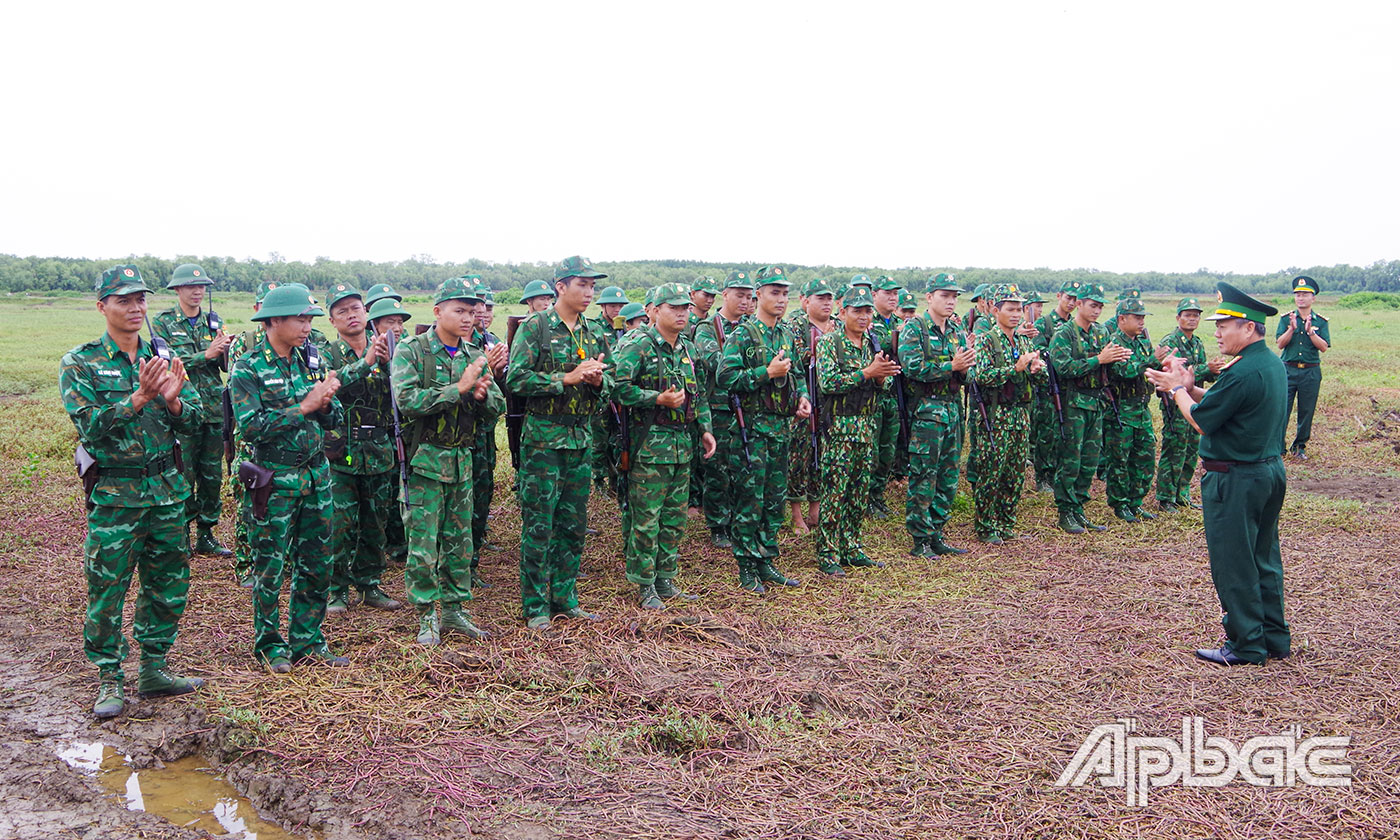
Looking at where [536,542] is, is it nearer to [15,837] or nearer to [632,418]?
[632,418]

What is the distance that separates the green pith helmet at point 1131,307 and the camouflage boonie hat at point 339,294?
25.1ft

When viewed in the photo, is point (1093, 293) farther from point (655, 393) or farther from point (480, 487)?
point (480, 487)

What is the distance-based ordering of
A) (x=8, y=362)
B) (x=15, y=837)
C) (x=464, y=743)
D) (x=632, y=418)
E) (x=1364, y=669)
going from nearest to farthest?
(x=15, y=837) < (x=464, y=743) < (x=1364, y=669) < (x=632, y=418) < (x=8, y=362)

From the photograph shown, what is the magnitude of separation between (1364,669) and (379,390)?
6907mm

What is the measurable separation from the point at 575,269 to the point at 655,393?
1032 millimetres

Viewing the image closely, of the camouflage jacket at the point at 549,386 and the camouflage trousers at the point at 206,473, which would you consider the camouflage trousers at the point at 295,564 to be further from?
the camouflage trousers at the point at 206,473

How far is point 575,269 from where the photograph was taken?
20.5 feet

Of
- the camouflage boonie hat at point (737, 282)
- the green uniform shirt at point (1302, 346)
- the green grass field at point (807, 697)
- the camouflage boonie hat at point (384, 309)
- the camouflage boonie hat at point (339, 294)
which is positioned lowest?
the green grass field at point (807, 697)

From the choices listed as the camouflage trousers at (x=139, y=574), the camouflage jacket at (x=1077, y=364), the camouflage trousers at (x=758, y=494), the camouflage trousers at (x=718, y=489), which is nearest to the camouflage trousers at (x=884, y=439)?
the camouflage trousers at (x=718, y=489)

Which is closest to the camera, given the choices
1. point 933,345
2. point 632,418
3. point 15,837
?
point 15,837

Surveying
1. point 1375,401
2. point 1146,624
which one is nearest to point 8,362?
point 1146,624

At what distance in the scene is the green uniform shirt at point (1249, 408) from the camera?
222 inches

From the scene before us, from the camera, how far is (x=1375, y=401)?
16.7 meters

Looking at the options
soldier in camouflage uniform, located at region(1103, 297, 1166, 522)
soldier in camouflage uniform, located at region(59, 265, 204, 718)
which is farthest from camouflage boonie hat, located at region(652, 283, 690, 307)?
soldier in camouflage uniform, located at region(1103, 297, 1166, 522)
